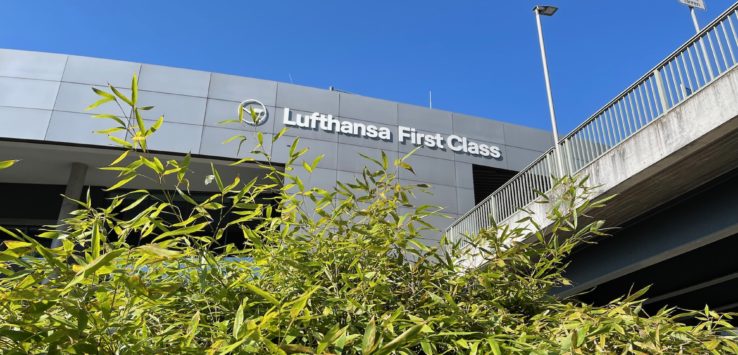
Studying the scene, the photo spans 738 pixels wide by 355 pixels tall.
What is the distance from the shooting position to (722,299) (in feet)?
57.1

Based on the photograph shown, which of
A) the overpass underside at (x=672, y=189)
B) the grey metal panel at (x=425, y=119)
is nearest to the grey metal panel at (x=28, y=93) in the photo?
the grey metal panel at (x=425, y=119)

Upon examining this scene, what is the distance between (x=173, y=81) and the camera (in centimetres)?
1803

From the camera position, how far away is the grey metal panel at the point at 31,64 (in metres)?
17.2

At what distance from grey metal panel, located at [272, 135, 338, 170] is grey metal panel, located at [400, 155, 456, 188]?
2.81m

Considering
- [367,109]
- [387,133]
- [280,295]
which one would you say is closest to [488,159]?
[387,133]

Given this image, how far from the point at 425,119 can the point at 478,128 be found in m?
2.32

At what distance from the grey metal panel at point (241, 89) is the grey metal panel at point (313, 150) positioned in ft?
5.32

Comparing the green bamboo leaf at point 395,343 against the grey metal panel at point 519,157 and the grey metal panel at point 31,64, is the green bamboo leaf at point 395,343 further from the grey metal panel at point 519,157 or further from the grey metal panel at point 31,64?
the grey metal panel at point 519,157

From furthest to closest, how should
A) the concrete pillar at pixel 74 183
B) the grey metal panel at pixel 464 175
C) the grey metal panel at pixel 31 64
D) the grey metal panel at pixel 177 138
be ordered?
1. the grey metal panel at pixel 464 175
2. the concrete pillar at pixel 74 183
3. the grey metal panel at pixel 31 64
4. the grey metal panel at pixel 177 138

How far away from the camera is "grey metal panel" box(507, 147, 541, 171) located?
20688mm

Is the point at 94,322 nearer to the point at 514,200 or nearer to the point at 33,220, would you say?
the point at 514,200

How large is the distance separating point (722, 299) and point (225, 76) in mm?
18773

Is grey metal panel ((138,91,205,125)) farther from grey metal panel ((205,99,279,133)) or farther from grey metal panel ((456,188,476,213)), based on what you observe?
grey metal panel ((456,188,476,213))

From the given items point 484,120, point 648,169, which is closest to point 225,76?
point 484,120
